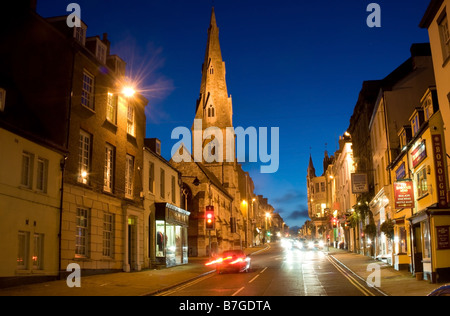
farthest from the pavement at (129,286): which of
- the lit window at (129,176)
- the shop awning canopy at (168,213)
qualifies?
the shop awning canopy at (168,213)

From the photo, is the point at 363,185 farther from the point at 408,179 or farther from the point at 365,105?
the point at 408,179

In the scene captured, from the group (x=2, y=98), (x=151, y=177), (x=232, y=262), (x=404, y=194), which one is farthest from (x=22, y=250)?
(x=404, y=194)

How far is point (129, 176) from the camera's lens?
1130 inches

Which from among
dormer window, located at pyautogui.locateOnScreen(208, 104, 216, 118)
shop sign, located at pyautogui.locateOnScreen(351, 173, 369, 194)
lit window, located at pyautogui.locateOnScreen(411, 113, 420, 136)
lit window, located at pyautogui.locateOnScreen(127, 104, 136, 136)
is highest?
dormer window, located at pyautogui.locateOnScreen(208, 104, 216, 118)

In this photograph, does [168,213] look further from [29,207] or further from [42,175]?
[29,207]

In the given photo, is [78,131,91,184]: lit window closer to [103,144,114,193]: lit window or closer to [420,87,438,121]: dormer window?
[103,144,114,193]: lit window

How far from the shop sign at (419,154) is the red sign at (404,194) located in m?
1.06

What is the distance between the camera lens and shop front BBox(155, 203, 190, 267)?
31516 millimetres

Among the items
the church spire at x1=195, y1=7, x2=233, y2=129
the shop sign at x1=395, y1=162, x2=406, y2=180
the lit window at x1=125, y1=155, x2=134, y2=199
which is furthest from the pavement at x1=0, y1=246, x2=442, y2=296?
the church spire at x1=195, y1=7, x2=233, y2=129

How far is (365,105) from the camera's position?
124ft

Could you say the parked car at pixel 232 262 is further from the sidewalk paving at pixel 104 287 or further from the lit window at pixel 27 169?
the lit window at pixel 27 169

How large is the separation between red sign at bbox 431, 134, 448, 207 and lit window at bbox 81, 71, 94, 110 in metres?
17.1

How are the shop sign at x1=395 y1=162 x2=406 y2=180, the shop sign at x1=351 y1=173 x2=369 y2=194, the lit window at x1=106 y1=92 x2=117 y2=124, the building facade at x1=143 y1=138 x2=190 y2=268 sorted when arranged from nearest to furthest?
the shop sign at x1=395 y1=162 x2=406 y2=180 < the lit window at x1=106 y1=92 x2=117 y2=124 < the building facade at x1=143 y1=138 x2=190 y2=268 < the shop sign at x1=351 y1=173 x2=369 y2=194

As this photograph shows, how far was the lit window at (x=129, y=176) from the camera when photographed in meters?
28.2
